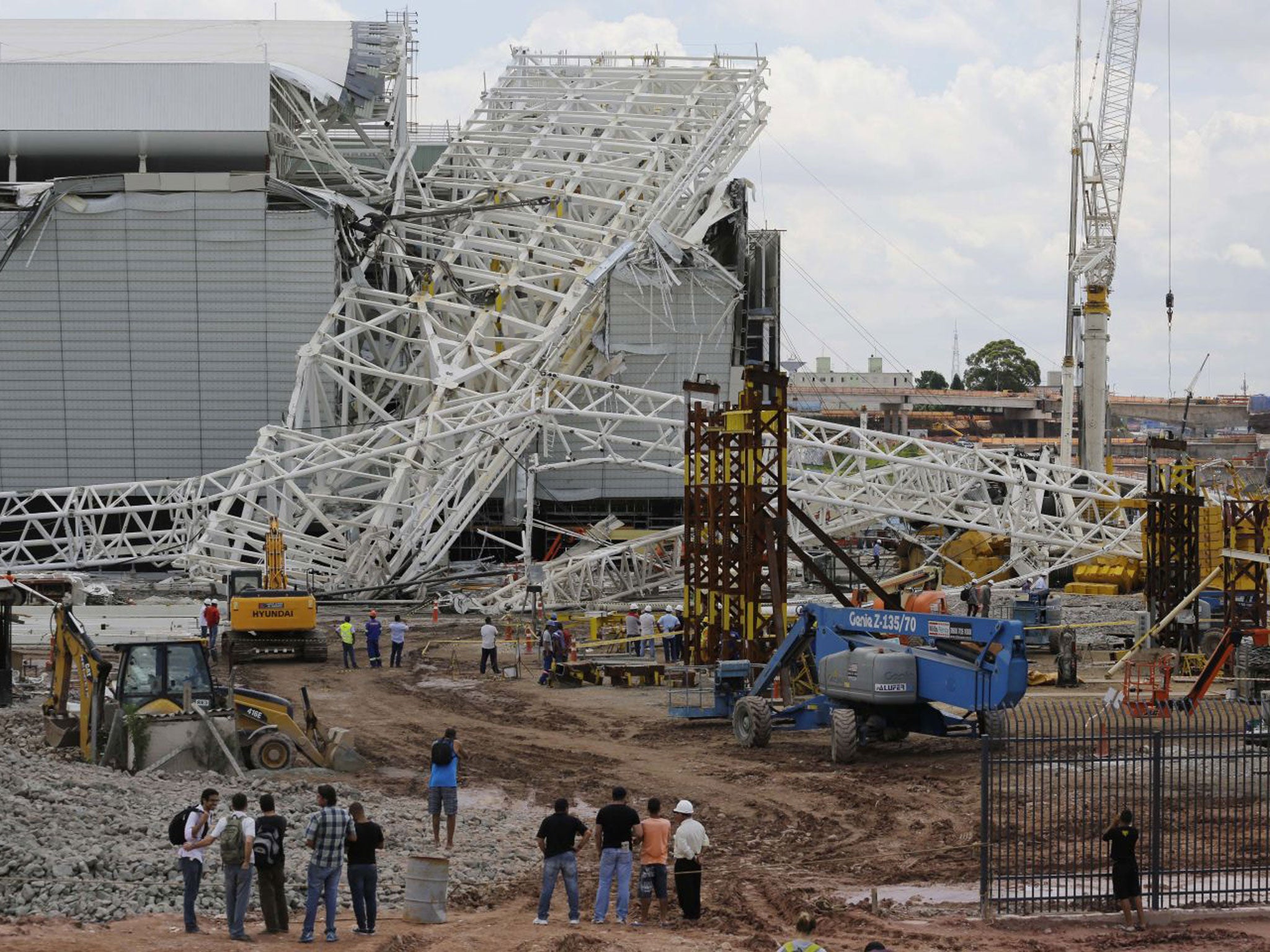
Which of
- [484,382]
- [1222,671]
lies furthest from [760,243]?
[1222,671]

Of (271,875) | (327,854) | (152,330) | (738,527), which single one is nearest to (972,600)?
(738,527)

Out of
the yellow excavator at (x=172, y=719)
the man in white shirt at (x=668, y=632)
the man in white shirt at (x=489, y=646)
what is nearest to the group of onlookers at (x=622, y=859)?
the yellow excavator at (x=172, y=719)

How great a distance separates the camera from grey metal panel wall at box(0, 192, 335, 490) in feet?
203

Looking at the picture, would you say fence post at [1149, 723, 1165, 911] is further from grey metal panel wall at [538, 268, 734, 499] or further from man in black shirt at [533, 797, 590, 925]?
grey metal panel wall at [538, 268, 734, 499]

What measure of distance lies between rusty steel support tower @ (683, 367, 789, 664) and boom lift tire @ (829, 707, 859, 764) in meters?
5.52

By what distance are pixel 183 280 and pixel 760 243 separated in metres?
23.2

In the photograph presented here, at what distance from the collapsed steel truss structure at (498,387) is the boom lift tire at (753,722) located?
19.0 metres

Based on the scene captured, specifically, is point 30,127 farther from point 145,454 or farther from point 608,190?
point 608,190

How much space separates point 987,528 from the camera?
49750mm

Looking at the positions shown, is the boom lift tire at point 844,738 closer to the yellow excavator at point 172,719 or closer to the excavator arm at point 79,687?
the yellow excavator at point 172,719

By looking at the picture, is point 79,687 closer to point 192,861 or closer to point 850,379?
point 192,861

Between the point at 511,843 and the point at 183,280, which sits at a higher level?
the point at 183,280

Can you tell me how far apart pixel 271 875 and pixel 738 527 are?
18.4 m

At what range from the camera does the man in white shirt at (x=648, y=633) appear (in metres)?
41.7
